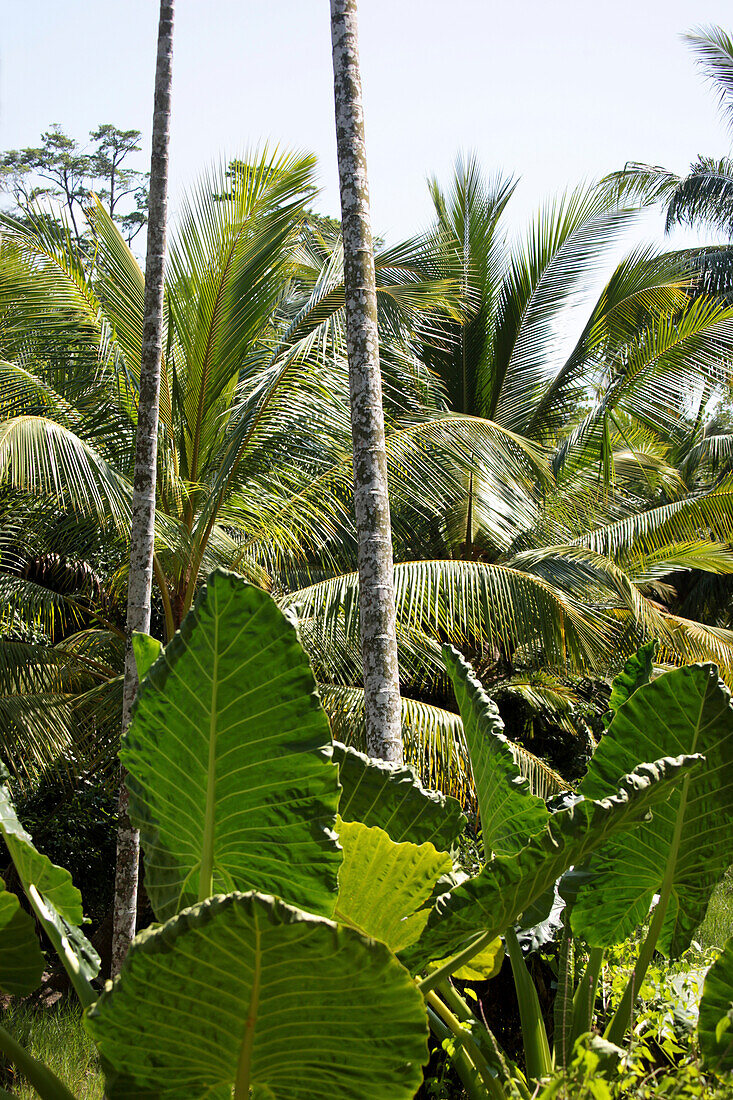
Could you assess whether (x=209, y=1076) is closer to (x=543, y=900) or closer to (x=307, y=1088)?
(x=307, y=1088)

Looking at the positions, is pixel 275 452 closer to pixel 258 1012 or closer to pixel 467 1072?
pixel 467 1072

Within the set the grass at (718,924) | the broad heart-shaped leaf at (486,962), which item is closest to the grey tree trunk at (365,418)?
the broad heart-shaped leaf at (486,962)

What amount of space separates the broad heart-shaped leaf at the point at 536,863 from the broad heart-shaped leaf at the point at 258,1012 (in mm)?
270

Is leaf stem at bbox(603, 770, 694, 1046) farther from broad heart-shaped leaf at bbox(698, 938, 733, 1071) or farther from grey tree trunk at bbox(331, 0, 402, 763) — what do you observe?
grey tree trunk at bbox(331, 0, 402, 763)

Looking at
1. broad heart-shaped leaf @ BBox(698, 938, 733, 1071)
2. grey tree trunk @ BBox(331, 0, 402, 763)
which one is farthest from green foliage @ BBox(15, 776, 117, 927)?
broad heart-shaped leaf @ BBox(698, 938, 733, 1071)

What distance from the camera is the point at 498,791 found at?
2.45 meters

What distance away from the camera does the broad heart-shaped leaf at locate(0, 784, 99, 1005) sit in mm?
1845

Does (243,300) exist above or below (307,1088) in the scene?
above

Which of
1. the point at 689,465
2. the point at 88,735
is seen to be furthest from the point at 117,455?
the point at 689,465

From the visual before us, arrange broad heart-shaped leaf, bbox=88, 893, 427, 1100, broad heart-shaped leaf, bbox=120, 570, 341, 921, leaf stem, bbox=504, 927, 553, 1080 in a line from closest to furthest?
broad heart-shaped leaf, bbox=88, 893, 427, 1100, broad heart-shaped leaf, bbox=120, 570, 341, 921, leaf stem, bbox=504, 927, 553, 1080

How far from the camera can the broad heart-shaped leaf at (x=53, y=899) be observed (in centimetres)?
184

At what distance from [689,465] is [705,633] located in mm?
5884

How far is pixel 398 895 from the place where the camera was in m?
1.97

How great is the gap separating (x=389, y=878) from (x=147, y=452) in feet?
12.8
